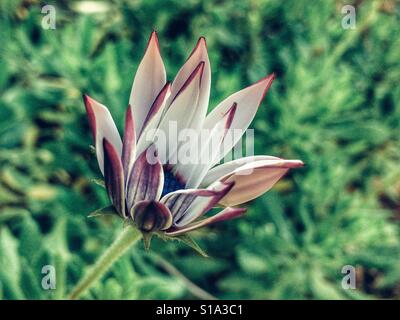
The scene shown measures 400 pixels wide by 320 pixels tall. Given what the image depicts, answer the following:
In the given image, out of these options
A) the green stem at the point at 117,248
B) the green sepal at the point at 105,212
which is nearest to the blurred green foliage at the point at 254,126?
the green stem at the point at 117,248

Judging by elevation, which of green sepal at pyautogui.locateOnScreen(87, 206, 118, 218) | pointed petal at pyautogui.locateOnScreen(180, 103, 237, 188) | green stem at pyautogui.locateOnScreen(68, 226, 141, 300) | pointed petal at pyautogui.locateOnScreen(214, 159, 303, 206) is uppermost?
pointed petal at pyautogui.locateOnScreen(180, 103, 237, 188)

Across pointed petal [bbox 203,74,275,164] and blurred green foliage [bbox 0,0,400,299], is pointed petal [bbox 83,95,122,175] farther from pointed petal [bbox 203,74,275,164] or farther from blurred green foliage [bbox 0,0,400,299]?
blurred green foliage [bbox 0,0,400,299]

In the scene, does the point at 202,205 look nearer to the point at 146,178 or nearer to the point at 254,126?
the point at 146,178

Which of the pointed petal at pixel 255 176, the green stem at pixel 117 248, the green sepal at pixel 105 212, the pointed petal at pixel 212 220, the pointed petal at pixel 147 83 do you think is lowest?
the green stem at pixel 117 248

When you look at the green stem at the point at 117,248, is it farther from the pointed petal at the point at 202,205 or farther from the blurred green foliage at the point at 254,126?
the blurred green foliage at the point at 254,126

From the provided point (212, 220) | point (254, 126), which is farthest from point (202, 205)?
point (254, 126)

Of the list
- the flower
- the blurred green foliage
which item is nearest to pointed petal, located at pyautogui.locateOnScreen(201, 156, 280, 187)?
the flower

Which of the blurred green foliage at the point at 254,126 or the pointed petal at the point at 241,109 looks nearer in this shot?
the pointed petal at the point at 241,109

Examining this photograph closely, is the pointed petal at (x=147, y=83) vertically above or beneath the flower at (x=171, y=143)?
above
